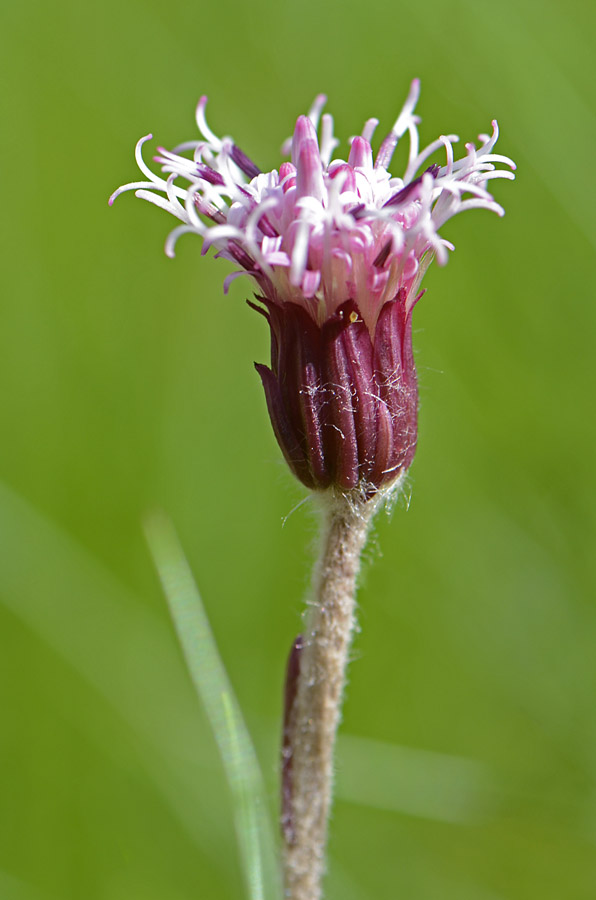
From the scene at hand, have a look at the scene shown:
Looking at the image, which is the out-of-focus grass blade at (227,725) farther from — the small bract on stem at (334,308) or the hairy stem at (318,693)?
the small bract on stem at (334,308)

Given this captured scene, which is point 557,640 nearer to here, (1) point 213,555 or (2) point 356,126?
(1) point 213,555

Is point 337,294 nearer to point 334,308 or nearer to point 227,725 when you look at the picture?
point 334,308

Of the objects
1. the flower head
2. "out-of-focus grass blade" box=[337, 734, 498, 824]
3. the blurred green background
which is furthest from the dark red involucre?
"out-of-focus grass blade" box=[337, 734, 498, 824]

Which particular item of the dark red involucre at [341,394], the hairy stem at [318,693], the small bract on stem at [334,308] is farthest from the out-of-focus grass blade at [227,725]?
the dark red involucre at [341,394]

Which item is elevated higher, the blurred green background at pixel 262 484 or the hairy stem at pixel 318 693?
the blurred green background at pixel 262 484

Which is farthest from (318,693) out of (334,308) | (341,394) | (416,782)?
(416,782)

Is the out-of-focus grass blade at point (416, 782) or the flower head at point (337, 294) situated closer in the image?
the flower head at point (337, 294)
